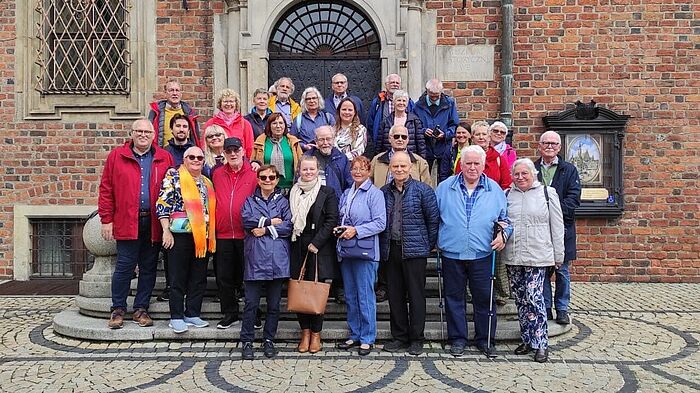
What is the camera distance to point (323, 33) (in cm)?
Answer: 860

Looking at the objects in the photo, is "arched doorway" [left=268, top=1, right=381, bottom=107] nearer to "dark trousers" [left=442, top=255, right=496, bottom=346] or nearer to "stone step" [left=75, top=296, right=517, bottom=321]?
"stone step" [left=75, top=296, right=517, bottom=321]

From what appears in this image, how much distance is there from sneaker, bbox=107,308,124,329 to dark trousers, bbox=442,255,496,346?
2896mm

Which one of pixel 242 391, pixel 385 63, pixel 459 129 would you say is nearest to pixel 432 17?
pixel 385 63

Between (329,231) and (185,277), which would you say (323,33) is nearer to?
(329,231)

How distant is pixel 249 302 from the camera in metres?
4.98

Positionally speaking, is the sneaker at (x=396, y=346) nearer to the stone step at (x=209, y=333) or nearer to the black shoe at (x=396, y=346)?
the black shoe at (x=396, y=346)

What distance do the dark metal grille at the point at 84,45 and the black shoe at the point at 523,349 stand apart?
20.9 ft

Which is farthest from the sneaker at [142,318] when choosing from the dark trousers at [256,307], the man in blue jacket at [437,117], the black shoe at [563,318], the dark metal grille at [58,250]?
the black shoe at [563,318]

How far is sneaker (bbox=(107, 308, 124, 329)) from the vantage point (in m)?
5.35

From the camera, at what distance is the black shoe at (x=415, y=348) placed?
16.3 ft

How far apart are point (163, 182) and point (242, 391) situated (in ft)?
6.40

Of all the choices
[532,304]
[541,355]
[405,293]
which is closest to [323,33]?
[405,293]

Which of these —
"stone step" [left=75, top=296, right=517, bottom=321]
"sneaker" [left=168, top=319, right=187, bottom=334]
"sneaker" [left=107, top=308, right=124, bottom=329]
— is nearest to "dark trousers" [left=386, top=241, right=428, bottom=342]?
"stone step" [left=75, top=296, right=517, bottom=321]

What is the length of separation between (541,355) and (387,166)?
82.2 inches
